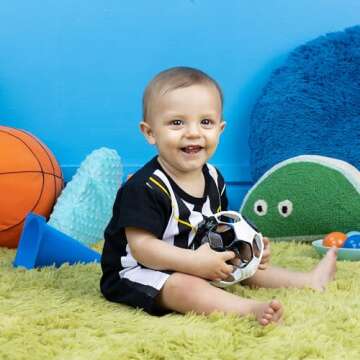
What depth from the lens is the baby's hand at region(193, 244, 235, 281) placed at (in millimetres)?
1144

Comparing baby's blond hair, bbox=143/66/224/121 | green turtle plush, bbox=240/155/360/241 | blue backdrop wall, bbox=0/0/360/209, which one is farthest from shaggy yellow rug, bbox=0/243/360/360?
blue backdrop wall, bbox=0/0/360/209

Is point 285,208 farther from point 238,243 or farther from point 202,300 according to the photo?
point 202,300

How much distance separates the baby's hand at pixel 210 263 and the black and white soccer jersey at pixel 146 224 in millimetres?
65

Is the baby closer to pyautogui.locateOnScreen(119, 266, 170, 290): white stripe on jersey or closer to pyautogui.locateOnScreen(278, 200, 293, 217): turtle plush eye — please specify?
pyautogui.locateOnScreen(119, 266, 170, 290): white stripe on jersey

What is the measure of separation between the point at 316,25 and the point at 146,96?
1.24 meters

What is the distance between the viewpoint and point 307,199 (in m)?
1.88

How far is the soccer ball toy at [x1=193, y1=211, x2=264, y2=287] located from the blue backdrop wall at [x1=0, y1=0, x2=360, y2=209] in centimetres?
116

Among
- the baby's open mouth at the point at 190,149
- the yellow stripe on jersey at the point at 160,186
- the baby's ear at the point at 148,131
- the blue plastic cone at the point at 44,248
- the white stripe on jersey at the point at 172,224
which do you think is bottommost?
the blue plastic cone at the point at 44,248

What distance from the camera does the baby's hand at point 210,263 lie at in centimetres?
114

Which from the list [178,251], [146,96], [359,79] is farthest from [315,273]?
[359,79]

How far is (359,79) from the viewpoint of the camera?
2.07 m

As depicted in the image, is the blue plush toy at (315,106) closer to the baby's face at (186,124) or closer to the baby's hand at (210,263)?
the baby's face at (186,124)

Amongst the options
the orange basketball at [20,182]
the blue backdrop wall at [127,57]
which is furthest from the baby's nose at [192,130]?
the blue backdrop wall at [127,57]

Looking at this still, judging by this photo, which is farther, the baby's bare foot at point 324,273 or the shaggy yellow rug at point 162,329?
the baby's bare foot at point 324,273
